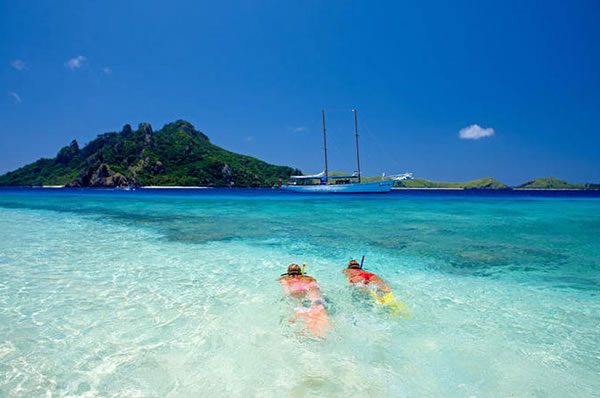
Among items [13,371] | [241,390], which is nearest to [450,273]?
[241,390]

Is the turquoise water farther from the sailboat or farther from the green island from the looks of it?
the green island

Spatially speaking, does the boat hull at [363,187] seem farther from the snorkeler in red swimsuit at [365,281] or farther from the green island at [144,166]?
the green island at [144,166]

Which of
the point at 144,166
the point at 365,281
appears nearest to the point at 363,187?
the point at 365,281

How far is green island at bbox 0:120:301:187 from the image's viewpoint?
142 meters

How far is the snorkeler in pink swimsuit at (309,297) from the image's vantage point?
6.12m

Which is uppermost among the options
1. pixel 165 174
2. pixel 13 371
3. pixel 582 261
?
pixel 165 174

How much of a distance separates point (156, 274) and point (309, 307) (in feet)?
19.1

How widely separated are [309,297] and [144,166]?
16432cm

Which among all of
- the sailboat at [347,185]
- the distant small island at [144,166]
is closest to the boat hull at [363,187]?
the sailboat at [347,185]

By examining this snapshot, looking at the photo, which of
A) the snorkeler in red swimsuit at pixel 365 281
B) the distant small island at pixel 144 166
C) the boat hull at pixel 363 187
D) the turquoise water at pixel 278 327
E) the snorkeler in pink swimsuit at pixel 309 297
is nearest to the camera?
the turquoise water at pixel 278 327

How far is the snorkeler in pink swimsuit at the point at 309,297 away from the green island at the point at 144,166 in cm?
14734

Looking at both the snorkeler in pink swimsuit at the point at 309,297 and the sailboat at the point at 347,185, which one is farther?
the sailboat at the point at 347,185

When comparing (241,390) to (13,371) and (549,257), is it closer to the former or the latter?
(13,371)

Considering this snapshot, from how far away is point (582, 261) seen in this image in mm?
12117
